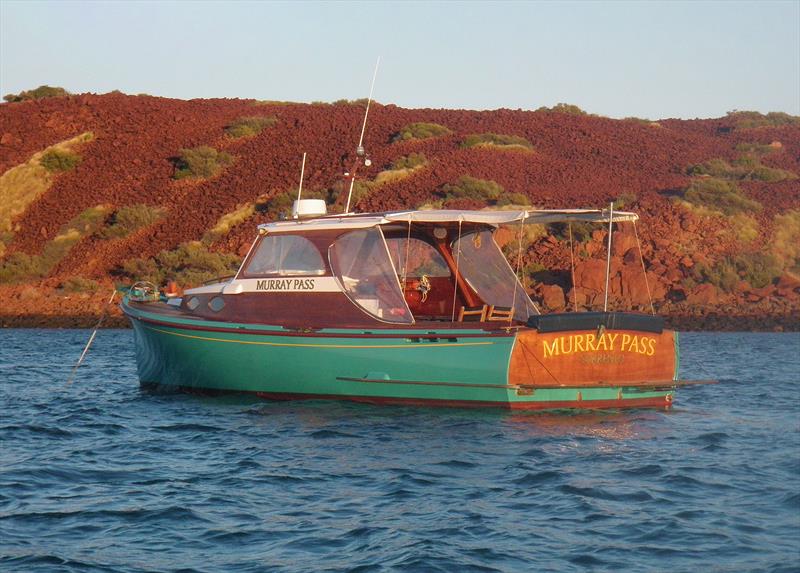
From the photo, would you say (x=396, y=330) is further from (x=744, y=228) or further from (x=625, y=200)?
(x=625, y=200)

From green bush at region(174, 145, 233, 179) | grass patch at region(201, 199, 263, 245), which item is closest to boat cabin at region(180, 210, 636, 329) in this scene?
grass patch at region(201, 199, 263, 245)

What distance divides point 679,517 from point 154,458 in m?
6.34

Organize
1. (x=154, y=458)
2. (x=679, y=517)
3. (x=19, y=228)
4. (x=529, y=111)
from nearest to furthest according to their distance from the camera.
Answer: (x=679, y=517) < (x=154, y=458) < (x=19, y=228) < (x=529, y=111)

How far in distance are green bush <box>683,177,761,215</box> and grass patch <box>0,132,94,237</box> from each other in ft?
98.5

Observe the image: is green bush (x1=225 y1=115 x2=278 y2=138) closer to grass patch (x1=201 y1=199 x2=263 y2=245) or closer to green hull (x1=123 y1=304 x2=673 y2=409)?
grass patch (x1=201 y1=199 x2=263 y2=245)

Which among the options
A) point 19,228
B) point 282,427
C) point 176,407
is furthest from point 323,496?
point 19,228

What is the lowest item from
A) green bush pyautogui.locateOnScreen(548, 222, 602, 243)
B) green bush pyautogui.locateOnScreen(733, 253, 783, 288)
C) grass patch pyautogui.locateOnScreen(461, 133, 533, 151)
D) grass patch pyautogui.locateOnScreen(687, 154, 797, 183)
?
green bush pyautogui.locateOnScreen(733, 253, 783, 288)

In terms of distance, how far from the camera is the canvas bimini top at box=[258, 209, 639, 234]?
16531 millimetres

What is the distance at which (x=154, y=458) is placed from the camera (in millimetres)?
13492

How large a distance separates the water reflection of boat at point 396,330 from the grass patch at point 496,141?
126ft

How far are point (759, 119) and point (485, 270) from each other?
→ 218ft

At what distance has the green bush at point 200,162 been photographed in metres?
55.1

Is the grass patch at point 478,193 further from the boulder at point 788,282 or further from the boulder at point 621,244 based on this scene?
the boulder at point 788,282

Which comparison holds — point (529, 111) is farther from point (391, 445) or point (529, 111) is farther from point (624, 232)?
point (391, 445)
